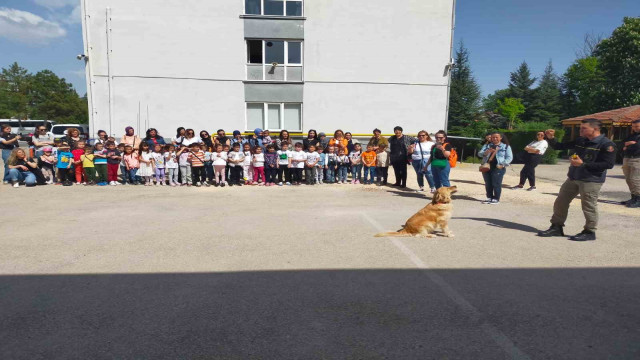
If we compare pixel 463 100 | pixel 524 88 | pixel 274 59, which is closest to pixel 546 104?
pixel 524 88

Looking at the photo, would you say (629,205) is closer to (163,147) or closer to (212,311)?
(212,311)

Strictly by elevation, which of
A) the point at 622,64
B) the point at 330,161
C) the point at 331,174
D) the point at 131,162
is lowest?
the point at 331,174

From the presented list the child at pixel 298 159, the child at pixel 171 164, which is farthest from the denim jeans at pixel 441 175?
the child at pixel 171 164

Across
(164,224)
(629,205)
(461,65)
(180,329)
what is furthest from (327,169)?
(461,65)

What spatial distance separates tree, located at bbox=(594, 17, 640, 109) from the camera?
3030 centimetres

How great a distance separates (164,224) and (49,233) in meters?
1.74

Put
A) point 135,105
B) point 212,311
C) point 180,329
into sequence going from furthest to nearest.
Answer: point 135,105 < point 212,311 < point 180,329

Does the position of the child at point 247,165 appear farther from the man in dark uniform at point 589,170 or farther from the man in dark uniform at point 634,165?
the man in dark uniform at point 634,165

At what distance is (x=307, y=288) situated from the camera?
4.14 metres

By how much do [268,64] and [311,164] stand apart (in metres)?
9.29

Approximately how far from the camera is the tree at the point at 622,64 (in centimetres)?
3030

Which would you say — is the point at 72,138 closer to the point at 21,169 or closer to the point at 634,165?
the point at 21,169

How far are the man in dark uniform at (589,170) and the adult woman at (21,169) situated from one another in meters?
13.6

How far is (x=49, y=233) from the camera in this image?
630 centimetres
